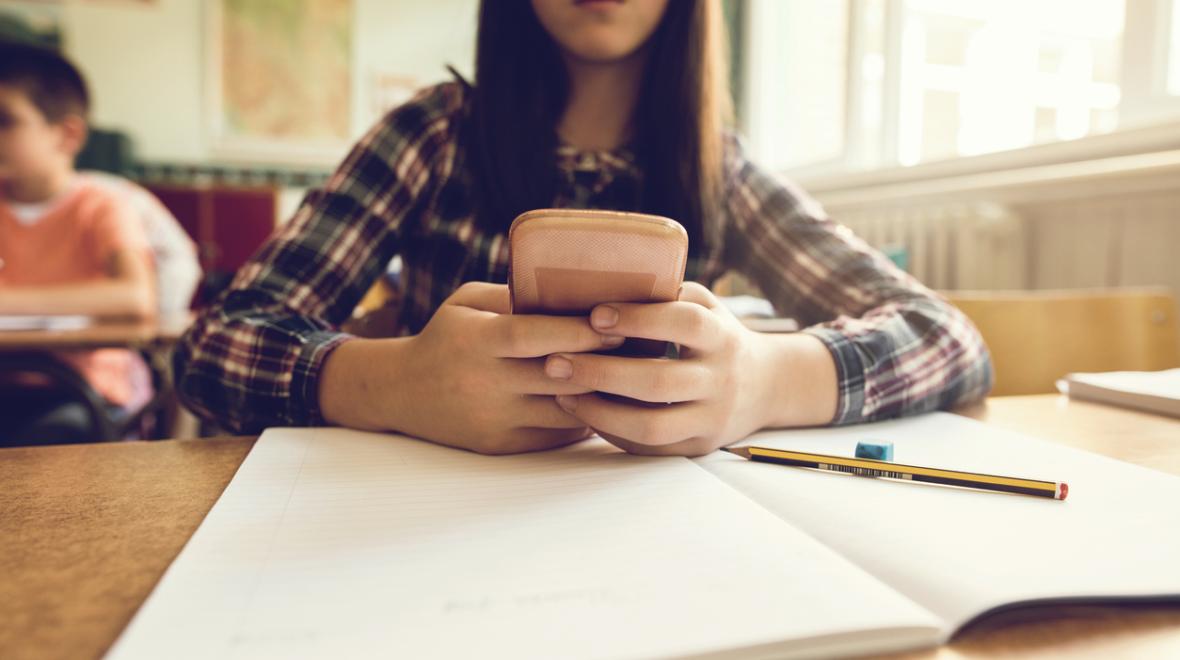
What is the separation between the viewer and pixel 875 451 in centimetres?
42

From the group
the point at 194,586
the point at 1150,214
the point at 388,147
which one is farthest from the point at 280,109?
the point at 194,586

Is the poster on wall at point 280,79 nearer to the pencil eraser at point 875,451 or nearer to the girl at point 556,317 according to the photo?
the girl at point 556,317

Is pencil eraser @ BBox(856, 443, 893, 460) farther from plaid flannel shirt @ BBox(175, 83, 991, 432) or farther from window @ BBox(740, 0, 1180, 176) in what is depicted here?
window @ BBox(740, 0, 1180, 176)

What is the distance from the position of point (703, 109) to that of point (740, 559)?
654mm

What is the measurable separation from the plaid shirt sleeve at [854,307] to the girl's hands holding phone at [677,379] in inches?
4.4

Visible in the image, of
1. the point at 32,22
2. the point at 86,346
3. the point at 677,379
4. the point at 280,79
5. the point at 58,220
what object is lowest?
the point at 86,346

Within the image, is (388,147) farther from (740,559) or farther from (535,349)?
(740,559)

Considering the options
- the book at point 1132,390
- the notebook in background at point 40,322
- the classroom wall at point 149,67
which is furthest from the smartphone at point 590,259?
the classroom wall at point 149,67

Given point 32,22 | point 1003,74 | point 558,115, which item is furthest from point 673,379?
point 32,22

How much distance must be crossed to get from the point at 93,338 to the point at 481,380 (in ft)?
3.44

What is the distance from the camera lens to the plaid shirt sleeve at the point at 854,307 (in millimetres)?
563

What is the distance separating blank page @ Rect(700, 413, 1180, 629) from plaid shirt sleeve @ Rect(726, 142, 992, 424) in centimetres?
9

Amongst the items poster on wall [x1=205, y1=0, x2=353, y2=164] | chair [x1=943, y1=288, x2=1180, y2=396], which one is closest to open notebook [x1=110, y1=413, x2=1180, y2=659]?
chair [x1=943, y1=288, x2=1180, y2=396]

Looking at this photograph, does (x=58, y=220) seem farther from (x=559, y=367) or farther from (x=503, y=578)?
(x=503, y=578)
